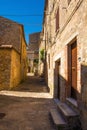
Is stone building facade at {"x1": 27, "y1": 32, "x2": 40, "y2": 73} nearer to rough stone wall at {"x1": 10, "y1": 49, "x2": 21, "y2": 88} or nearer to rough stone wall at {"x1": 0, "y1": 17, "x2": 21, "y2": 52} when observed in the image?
rough stone wall at {"x1": 0, "y1": 17, "x2": 21, "y2": 52}

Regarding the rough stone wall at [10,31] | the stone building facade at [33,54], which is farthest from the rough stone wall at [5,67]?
the stone building facade at [33,54]

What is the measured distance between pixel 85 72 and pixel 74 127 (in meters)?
1.58

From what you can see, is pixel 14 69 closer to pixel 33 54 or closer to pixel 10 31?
pixel 10 31

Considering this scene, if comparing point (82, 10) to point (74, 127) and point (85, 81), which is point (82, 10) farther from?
point (74, 127)

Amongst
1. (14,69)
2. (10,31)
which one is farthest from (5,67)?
(10,31)

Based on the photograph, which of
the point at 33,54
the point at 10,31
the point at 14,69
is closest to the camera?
the point at 14,69

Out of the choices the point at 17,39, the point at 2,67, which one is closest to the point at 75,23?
the point at 2,67

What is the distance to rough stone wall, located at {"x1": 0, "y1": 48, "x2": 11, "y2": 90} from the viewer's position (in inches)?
544

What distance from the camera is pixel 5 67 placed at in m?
14.0

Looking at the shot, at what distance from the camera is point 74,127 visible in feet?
16.3

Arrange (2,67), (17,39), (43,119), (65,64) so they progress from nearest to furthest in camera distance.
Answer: (43,119) → (65,64) → (2,67) → (17,39)

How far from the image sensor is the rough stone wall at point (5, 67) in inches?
544

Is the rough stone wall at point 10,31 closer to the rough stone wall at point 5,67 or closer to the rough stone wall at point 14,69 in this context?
the rough stone wall at point 14,69

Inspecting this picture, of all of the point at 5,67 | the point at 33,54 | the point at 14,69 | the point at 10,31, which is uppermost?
the point at 10,31
